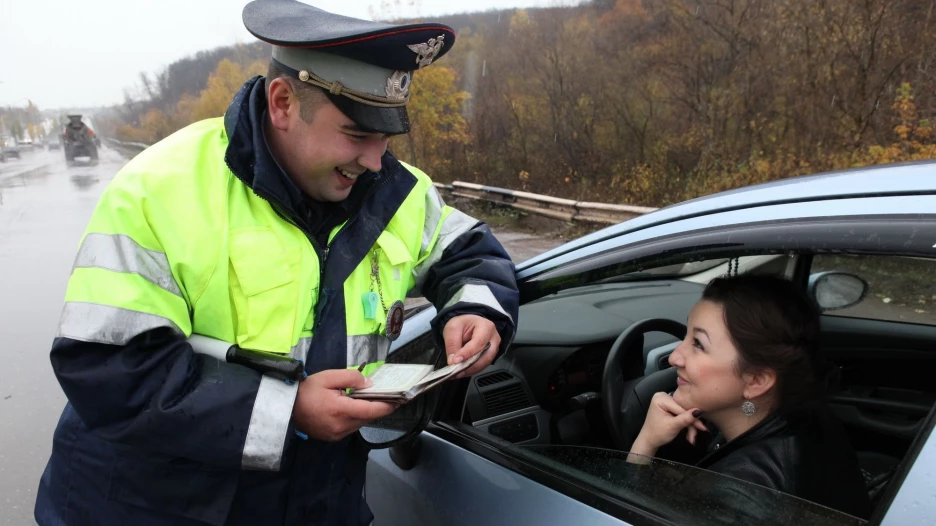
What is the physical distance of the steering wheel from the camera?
2010mm

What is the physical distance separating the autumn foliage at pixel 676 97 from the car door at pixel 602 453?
8603 mm

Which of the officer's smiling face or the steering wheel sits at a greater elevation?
the officer's smiling face

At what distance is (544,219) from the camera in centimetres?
1159

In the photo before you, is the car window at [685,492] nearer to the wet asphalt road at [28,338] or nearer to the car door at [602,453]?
the car door at [602,453]

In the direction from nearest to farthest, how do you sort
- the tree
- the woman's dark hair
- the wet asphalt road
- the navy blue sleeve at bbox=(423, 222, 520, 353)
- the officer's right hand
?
the officer's right hand, the woman's dark hair, the navy blue sleeve at bbox=(423, 222, 520, 353), the wet asphalt road, the tree

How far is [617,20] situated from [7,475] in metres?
17.5

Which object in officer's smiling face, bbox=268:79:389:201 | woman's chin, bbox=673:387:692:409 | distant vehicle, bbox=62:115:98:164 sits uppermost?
officer's smiling face, bbox=268:79:389:201

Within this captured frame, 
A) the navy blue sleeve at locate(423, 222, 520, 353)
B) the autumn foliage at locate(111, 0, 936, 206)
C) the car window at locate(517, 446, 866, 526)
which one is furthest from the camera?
the autumn foliage at locate(111, 0, 936, 206)

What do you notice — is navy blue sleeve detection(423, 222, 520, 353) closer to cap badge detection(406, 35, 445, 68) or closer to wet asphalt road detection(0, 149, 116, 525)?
cap badge detection(406, 35, 445, 68)

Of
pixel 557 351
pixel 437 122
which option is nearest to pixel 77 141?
pixel 437 122

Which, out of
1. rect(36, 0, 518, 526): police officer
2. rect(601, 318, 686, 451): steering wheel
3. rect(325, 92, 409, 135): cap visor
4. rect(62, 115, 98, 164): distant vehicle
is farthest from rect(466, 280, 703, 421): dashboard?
rect(62, 115, 98, 164): distant vehicle

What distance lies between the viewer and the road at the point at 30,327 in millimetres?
3754

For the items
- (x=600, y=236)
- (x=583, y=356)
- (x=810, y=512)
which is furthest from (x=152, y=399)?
(x=583, y=356)

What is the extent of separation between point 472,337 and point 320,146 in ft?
1.91
